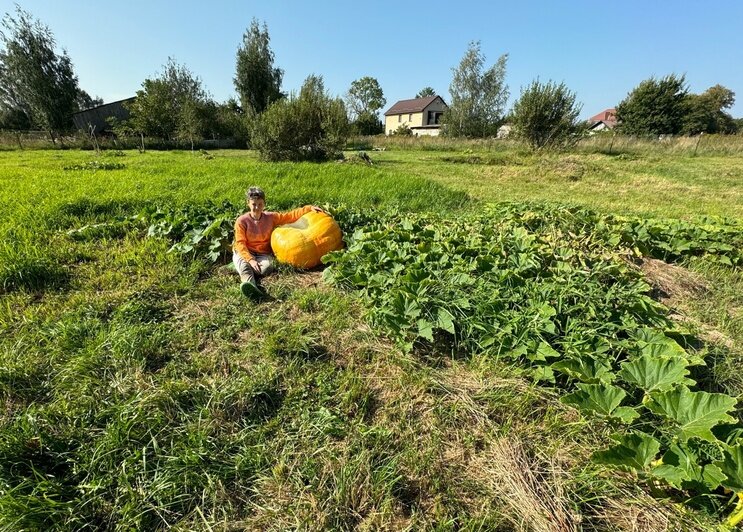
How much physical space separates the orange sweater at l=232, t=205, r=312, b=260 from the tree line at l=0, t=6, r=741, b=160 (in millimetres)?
11386

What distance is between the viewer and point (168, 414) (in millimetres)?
1907

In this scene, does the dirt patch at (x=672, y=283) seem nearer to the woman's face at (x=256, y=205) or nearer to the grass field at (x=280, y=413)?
the grass field at (x=280, y=413)

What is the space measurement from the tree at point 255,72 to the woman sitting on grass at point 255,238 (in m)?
28.1

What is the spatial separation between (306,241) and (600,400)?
3123mm

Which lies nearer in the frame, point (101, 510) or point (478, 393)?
point (101, 510)

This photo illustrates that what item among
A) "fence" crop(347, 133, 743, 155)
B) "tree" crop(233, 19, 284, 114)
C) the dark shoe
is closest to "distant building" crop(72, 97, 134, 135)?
"tree" crop(233, 19, 284, 114)

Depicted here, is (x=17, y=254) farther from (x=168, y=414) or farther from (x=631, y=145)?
(x=631, y=145)

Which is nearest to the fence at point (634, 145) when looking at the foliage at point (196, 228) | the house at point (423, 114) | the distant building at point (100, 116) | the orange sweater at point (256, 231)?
the foliage at point (196, 228)

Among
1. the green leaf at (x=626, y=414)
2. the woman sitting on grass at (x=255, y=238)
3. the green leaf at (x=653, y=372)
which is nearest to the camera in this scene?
the green leaf at (x=626, y=414)

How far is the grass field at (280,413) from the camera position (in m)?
1.51

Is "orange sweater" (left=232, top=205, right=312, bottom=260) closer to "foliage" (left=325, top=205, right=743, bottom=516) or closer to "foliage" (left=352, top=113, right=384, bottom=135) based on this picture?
"foliage" (left=325, top=205, right=743, bottom=516)

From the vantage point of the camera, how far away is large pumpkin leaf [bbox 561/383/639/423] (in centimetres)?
169

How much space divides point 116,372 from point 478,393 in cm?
235

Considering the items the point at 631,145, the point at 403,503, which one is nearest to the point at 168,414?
the point at 403,503
